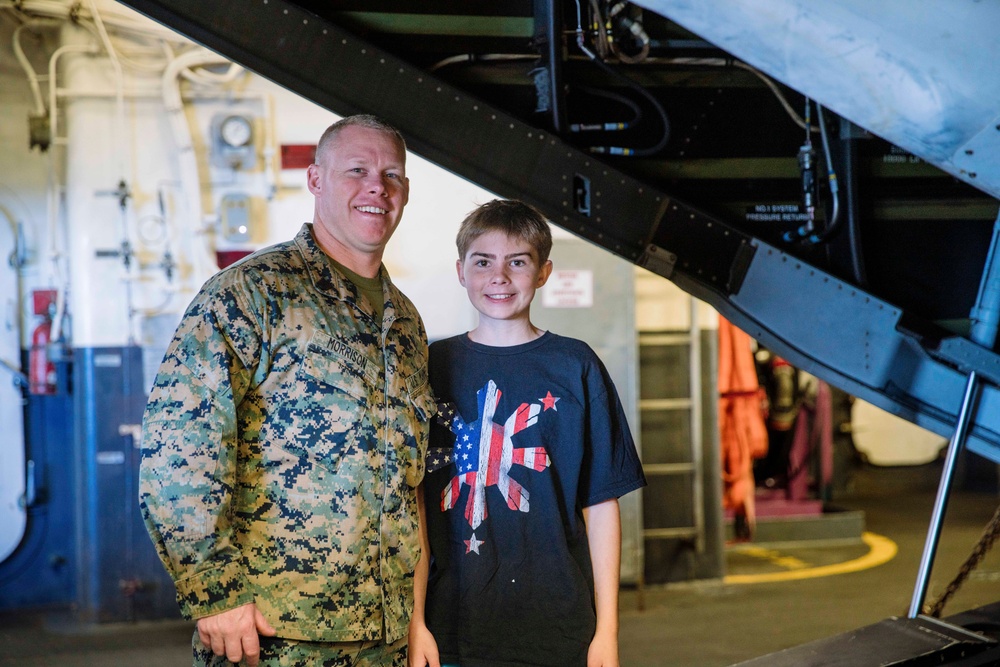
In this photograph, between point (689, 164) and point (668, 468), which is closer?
point (689, 164)

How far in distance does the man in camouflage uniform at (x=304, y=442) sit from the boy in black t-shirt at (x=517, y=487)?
0.13m

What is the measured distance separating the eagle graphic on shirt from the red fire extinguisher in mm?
5154

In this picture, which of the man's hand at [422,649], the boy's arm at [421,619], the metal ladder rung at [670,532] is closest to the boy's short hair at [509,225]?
the boy's arm at [421,619]

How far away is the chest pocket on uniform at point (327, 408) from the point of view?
2154mm

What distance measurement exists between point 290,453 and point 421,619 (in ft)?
2.04

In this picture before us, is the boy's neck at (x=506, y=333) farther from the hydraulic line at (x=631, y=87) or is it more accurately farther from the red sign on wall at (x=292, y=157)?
the red sign on wall at (x=292, y=157)

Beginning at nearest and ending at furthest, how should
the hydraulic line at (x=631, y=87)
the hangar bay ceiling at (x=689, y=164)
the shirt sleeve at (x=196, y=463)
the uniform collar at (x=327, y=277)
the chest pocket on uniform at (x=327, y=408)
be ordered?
the shirt sleeve at (x=196, y=463), the chest pocket on uniform at (x=327, y=408), the uniform collar at (x=327, y=277), the hangar bay ceiling at (x=689, y=164), the hydraulic line at (x=631, y=87)

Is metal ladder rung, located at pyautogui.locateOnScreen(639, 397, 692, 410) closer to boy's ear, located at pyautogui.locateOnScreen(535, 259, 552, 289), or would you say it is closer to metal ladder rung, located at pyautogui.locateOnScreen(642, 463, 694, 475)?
metal ladder rung, located at pyautogui.locateOnScreen(642, 463, 694, 475)

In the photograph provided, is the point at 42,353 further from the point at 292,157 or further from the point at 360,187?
the point at 360,187

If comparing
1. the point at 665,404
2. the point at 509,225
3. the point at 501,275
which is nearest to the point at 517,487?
the point at 501,275

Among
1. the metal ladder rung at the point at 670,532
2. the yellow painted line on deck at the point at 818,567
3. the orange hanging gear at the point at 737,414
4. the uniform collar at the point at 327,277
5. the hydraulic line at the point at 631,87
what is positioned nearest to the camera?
the uniform collar at the point at 327,277

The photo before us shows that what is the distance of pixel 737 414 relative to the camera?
7410 mm

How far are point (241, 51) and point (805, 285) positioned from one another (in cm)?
236

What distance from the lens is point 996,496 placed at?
11.1 m
